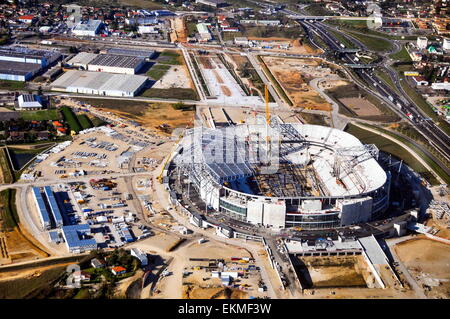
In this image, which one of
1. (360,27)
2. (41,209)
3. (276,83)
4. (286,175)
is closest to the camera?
(41,209)

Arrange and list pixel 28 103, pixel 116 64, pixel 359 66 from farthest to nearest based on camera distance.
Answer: pixel 359 66 < pixel 116 64 < pixel 28 103

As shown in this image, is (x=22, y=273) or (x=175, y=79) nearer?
(x=22, y=273)

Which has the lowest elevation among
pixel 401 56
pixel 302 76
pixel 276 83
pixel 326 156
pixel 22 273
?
pixel 22 273

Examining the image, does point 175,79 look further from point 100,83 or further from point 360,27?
point 360,27

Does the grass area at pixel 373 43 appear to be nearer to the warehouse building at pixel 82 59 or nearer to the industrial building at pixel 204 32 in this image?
the industrial building at pixel 204 32

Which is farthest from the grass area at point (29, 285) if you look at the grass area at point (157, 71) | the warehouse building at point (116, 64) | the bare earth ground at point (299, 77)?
the warehouse building at point (116, 64)

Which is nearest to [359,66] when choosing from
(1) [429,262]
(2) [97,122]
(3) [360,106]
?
(3) [360,106]

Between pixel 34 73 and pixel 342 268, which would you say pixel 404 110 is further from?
pixel 34 73

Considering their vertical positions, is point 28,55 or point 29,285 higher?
point 28,55
